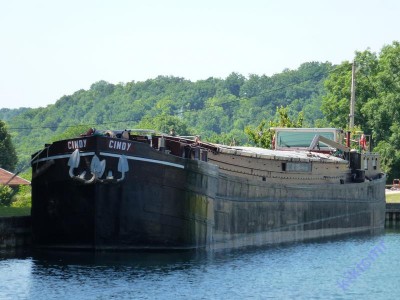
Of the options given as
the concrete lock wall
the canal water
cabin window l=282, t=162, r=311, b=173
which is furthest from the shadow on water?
cabin window l=282, t=162, r=311, b=173

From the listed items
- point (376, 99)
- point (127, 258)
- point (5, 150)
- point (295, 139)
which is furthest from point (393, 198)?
point (127, 258)

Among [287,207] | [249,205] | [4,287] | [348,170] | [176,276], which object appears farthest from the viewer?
[348,170]

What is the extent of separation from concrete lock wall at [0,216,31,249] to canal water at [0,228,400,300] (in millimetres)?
895

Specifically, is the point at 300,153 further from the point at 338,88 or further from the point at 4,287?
the point at 338,88

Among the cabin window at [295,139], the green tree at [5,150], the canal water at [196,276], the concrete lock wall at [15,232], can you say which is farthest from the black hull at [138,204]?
the green tree at [5,150]

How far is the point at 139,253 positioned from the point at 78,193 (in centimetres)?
332

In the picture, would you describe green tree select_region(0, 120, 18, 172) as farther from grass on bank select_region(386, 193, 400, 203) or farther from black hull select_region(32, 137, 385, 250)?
black hull select_region(32, 137, 385, 250)

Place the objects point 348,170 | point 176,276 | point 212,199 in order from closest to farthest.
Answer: point 176,276 < point 212,199 < point 348,170

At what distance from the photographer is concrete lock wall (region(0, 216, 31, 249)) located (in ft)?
143

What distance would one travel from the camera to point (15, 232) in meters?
44.7

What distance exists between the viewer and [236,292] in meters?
36.7

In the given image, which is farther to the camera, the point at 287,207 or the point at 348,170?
the point at 348,170

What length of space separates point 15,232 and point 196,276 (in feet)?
30.5

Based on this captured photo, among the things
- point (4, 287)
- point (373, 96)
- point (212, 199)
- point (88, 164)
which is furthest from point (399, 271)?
point (373, 96)
